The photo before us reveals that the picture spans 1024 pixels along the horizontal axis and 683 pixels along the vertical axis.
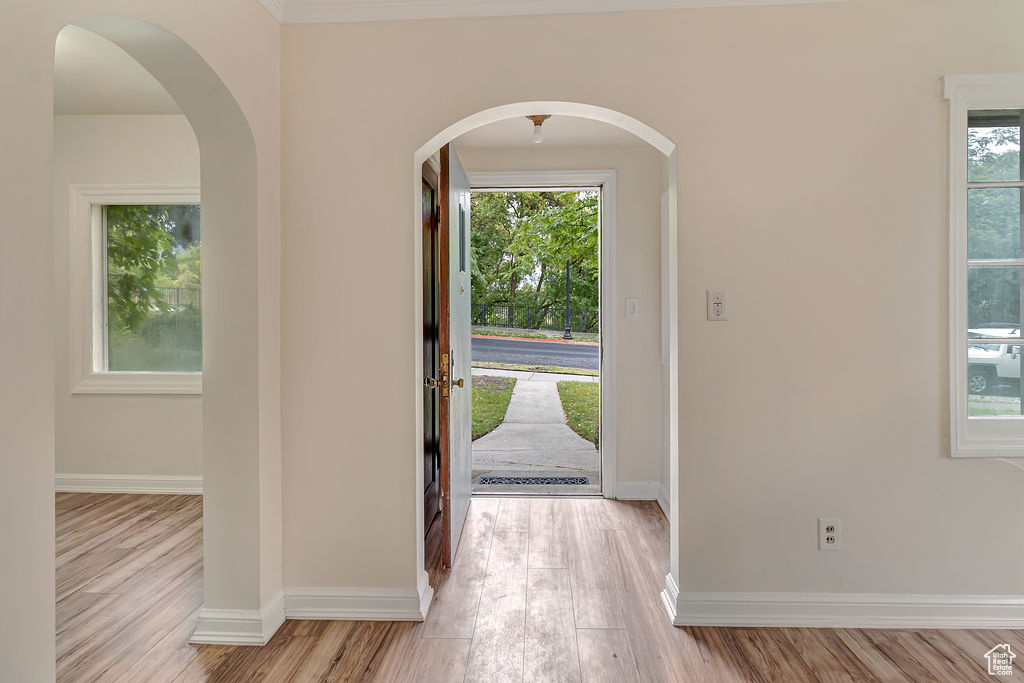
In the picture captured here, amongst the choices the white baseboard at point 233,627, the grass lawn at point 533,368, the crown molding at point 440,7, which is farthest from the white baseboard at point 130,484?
the grass lawn at point 533,368

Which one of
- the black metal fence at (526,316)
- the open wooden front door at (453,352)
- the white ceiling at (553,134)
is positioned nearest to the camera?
the open wooden front door at (453,352)

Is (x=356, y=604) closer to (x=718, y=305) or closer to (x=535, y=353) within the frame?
(x=718, y=305)

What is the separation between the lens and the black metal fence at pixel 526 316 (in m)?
10.6

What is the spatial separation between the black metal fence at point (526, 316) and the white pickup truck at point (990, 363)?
27.0ft

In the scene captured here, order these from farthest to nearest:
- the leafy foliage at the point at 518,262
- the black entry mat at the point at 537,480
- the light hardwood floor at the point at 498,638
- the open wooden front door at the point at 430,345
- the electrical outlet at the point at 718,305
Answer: the leafy foliage at the point at 518,262
the black entry mat at the point at 537,480
the open wooden front door at the point at 430,345
the electrical outlet at the point at 718,305
the light hardwood floor at the point at 498,638

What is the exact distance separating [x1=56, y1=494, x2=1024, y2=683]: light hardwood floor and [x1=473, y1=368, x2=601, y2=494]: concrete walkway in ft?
4.72

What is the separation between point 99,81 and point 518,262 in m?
7.34

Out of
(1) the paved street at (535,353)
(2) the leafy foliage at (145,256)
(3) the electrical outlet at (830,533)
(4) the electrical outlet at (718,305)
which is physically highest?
(2) the leafy foliage at (145,256)

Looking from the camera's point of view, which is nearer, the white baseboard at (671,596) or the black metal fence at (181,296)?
the white baseboard at (671,596)

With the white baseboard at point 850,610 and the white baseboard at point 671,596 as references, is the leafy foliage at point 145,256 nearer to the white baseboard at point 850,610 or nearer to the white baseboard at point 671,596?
the white baseboard at point 671,596

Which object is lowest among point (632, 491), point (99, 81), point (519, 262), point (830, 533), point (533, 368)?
point (632, 491)

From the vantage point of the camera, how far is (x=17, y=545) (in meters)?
1.28

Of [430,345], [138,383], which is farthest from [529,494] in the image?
[138,383]

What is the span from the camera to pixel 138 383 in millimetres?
4102
